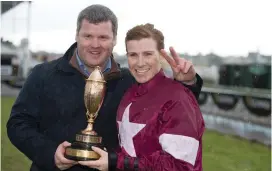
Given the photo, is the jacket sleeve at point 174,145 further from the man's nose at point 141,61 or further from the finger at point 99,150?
the man's nose at point 141,61

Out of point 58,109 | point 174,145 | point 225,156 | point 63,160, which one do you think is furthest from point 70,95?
point 225,156

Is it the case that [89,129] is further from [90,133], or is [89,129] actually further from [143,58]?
[143,58]

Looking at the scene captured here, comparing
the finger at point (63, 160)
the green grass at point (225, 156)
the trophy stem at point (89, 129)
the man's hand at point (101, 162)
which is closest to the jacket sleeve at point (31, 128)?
the finger at point (63, 160)

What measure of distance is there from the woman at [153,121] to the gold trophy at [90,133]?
69 millimetres

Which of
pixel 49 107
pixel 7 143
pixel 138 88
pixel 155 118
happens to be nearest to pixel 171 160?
pixel 155 118

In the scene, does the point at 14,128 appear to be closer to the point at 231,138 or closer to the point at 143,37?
the point at 143,37

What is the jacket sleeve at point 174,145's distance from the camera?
209 centimetres

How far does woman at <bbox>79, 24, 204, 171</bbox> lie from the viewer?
6.88 ft

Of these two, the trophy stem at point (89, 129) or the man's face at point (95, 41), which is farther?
the man's face at point (95, 41)

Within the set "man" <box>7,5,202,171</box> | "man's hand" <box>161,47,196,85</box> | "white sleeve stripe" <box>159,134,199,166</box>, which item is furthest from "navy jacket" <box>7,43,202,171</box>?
"white sleeve stripe" <box>159,134,199,166</box>

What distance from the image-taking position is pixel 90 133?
228cm

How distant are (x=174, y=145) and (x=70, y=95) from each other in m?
0.79

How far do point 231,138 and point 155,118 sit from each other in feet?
35.3

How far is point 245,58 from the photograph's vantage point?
65.3ft
